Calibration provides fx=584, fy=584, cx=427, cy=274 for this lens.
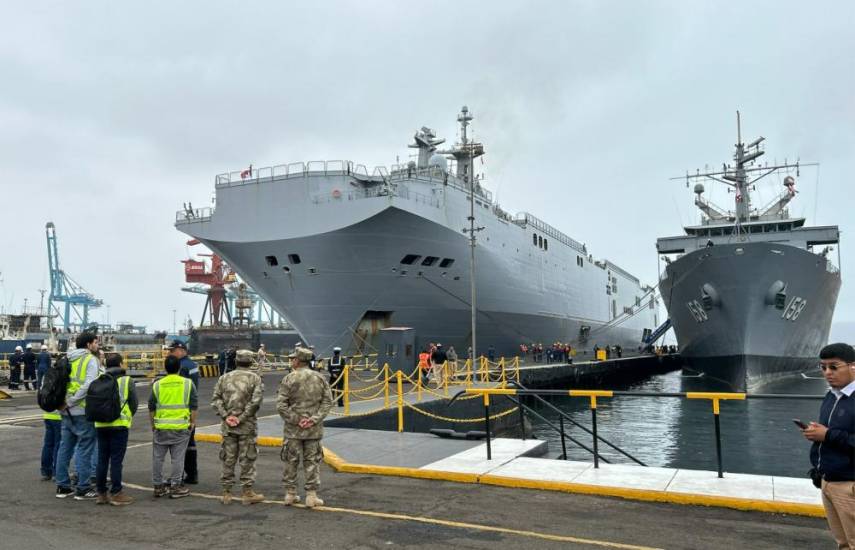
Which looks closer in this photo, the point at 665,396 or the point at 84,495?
the point at 84,495

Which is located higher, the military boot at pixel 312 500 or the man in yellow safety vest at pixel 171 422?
the man in yellow safety vest at pixel 171 422

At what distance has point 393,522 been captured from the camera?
5.59m

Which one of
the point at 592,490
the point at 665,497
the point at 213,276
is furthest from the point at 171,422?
the point at 213,276

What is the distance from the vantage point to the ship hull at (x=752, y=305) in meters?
24.5

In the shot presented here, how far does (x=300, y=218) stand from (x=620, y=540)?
22433mm

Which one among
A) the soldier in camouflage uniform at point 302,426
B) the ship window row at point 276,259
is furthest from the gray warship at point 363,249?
the soldier in camouflage uniform at point 302,426

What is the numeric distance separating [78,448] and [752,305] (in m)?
25.5

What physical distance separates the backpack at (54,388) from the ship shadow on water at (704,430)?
11844 millimetres

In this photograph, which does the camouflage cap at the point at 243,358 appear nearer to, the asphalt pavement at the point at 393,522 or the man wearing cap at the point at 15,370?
the asphalt pavement at the point at 393,522

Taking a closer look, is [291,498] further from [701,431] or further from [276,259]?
[276,259]

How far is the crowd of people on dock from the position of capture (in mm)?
6152

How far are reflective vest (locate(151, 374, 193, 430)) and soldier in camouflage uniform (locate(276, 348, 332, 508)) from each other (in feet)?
3.68

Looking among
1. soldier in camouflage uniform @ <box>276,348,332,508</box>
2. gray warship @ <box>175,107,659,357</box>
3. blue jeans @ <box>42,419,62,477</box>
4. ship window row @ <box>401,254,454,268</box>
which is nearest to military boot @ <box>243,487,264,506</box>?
soldier in camouflage uniform @ <box>276,348,332,508</box>

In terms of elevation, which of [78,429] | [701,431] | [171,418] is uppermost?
[171,418]
